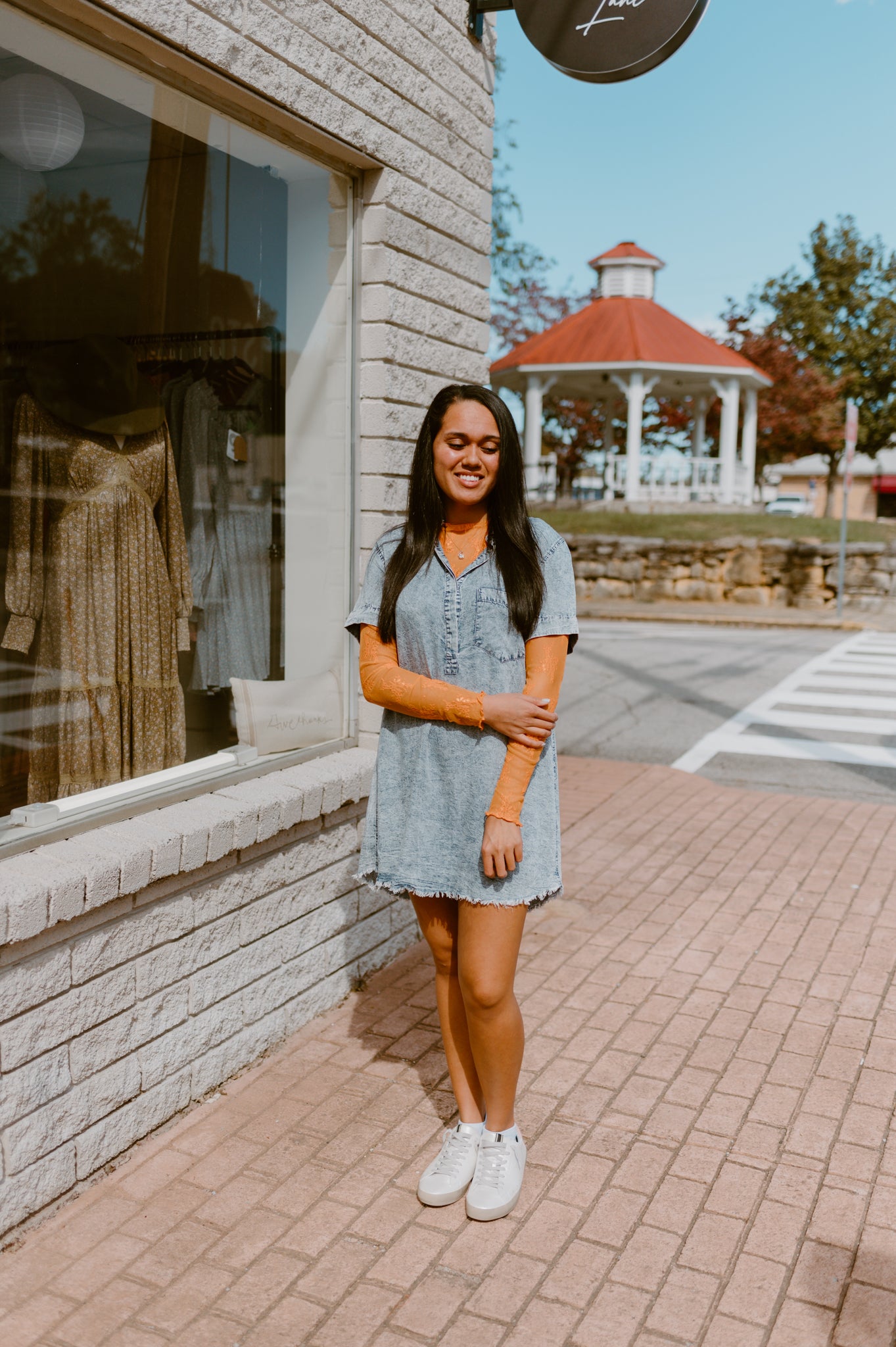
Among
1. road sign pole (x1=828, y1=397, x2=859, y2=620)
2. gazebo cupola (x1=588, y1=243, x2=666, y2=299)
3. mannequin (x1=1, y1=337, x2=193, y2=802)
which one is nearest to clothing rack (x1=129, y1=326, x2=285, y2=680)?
mannequin (x1=1, y1=337, x2=193, y2=802)

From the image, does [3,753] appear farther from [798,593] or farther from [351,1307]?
[798,593]

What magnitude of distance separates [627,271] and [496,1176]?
2962 centimetres

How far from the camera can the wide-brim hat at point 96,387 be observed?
3.46 m

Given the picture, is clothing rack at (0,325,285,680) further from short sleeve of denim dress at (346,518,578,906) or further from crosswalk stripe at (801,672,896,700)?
crosswalk stripe at (801,672,896,700)

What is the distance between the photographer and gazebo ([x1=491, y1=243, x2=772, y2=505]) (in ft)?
85.8

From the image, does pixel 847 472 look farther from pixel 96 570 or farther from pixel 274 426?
pixel 96 570

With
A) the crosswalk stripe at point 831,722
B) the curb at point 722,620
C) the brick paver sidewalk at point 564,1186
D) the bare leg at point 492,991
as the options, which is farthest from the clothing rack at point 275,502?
Answer: the curb at point 722,620

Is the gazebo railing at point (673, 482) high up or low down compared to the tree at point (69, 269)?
up

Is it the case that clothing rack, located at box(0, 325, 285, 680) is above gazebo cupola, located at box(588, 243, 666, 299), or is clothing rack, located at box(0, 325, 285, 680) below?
below

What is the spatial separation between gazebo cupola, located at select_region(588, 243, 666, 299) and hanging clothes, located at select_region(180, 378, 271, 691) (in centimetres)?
2714

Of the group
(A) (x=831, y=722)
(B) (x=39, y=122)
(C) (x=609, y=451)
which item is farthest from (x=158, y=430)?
(C) (x=609, y=451)

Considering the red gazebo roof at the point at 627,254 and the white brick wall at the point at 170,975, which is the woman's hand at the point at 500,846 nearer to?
the white brick wall at the point at 170,975

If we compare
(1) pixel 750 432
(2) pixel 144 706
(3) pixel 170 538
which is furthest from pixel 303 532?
(1) pixel 750 432

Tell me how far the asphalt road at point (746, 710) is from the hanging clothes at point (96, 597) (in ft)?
17.0
